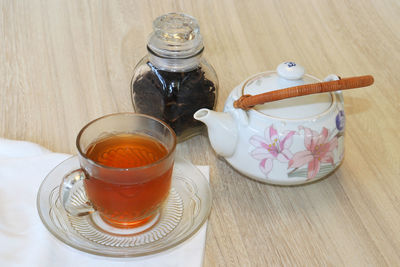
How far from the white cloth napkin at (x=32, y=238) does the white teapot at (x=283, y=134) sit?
5.7 inches

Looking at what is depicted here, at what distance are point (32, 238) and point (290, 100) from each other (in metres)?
0.45

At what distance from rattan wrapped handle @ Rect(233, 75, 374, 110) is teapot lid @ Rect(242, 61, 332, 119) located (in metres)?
0.02

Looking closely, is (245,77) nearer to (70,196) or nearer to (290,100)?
(290,100)

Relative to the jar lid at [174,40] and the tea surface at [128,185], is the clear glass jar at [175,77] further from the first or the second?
the tea surface at [128,185]

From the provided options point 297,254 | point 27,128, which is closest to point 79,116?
point 27,128

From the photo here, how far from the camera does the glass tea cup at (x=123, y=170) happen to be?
67 cm

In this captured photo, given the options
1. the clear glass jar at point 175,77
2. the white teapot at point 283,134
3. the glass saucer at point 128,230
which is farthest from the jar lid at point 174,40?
the glass saucer at point 128,230

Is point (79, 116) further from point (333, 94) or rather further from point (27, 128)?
point (333, 94)

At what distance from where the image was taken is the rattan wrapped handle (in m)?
0.76

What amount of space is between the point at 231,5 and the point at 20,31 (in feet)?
1.93

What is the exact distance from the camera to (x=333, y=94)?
825mm

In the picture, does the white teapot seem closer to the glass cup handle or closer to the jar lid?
the jar lid

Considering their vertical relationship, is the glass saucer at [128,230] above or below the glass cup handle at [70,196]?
below

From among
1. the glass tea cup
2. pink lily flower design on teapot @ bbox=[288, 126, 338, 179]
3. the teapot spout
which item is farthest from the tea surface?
pink lily flower design on teapot @ bbox=[288, 126, 338, 179]
